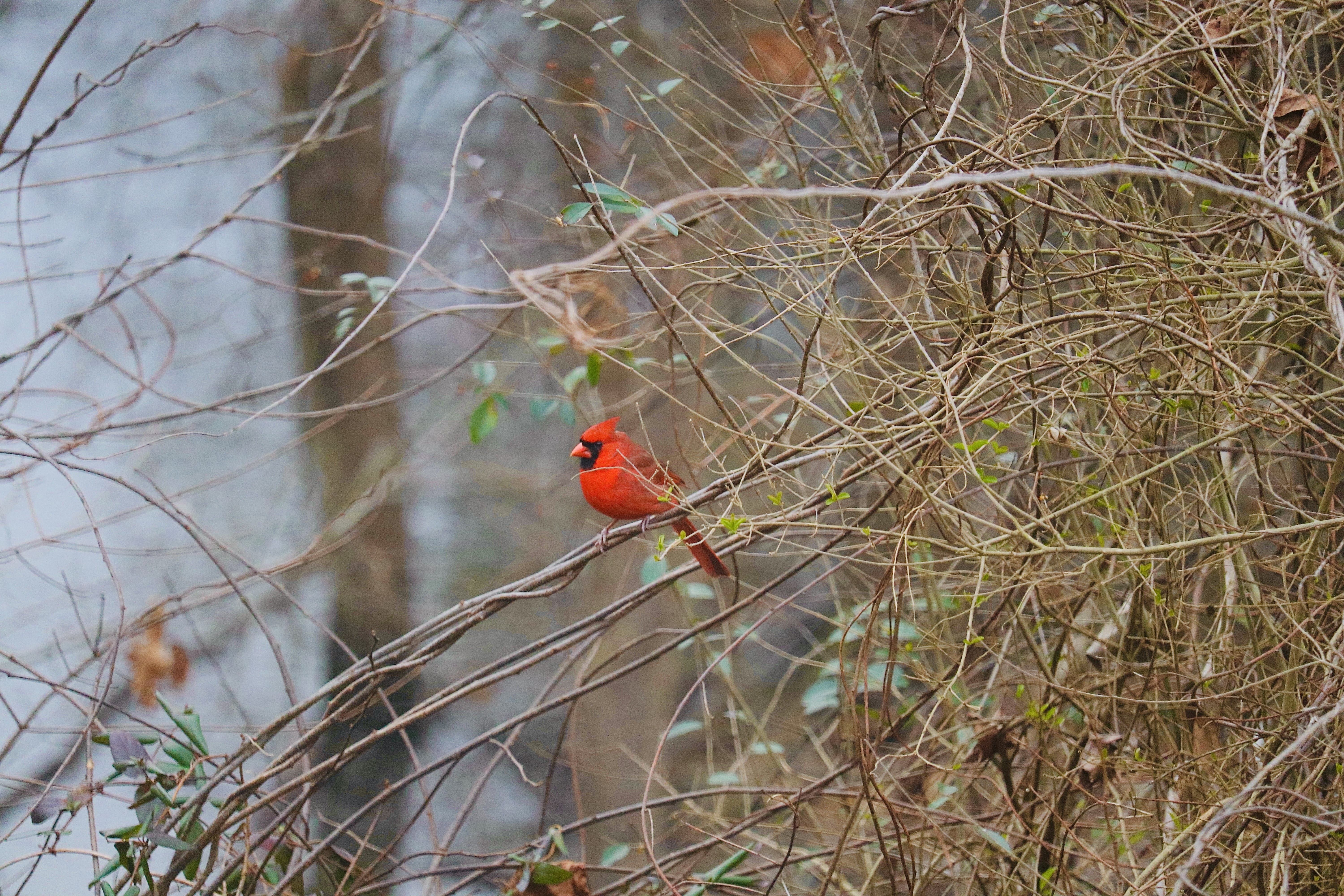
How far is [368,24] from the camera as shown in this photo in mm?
3207

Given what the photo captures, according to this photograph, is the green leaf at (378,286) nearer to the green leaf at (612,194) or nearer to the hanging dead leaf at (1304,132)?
the green leaf at (612,194)

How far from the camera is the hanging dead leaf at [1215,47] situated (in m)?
2.05

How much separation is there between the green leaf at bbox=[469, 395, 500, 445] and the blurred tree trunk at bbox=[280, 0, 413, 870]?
222cm

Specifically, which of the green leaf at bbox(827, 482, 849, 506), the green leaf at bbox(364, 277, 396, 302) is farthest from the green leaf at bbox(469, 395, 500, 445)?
the green leaf at bbox(827, 482, 849, 506)

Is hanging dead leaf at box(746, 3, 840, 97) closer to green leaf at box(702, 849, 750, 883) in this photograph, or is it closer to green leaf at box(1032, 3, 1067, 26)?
green leaf at box(1032, 3, 1067, 26)

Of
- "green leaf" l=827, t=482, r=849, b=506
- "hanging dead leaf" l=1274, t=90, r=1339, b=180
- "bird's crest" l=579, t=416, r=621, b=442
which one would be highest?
"hanging dead leaf" l=1274, t=90, r=1339, b=180

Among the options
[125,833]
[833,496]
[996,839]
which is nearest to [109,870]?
[125,833]

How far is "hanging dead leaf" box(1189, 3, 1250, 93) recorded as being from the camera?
2055mm

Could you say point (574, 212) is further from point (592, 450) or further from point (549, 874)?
point (549, 874)

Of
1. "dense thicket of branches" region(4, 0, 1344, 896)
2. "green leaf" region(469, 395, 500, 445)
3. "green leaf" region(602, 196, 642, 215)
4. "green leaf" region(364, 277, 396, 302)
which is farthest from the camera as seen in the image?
"green leaf" region(469, 395, 500, 445)

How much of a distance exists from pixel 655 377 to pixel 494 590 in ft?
13.2

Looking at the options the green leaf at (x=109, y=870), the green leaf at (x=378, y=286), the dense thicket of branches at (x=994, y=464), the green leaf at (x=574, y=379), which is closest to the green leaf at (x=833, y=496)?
the dense thicket of branches at (x=994, y=464)

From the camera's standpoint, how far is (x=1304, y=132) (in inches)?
75.6

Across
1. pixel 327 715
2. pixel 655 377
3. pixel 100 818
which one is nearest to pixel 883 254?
pixel 327 715
